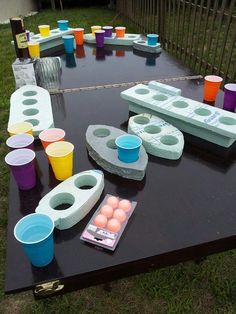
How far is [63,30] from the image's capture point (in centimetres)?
294

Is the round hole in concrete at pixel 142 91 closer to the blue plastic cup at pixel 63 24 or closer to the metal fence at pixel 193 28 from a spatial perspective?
the metal fence at pixel 193 28

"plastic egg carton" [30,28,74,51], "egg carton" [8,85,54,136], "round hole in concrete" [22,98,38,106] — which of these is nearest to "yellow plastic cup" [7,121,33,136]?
"egg carton" [8,85,54,136]

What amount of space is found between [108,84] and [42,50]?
3.49 feet

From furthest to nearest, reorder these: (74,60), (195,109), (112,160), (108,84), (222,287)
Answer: (74,60) → (108,84) → (222,287) → (195,109) → (112,160)

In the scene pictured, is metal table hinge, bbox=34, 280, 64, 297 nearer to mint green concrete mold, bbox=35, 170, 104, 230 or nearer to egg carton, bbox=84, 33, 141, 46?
mint green concrete mold, bbox=35, 170, 104, 230

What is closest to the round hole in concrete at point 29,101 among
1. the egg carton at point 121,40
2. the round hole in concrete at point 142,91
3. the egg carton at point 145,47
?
the round hole in concrete at point 142,91

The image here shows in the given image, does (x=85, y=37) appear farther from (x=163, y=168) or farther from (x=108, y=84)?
(x=163, y=168)

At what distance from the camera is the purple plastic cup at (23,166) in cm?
100

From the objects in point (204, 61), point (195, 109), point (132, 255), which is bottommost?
point (204, 61)

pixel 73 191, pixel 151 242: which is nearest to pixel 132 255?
pixel 151 242

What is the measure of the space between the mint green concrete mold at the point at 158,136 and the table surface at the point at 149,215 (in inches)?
1.5

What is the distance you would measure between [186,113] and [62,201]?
27.8 inches

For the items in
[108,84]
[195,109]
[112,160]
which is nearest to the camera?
[112,160]

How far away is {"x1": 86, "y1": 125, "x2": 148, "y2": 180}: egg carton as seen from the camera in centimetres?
110
